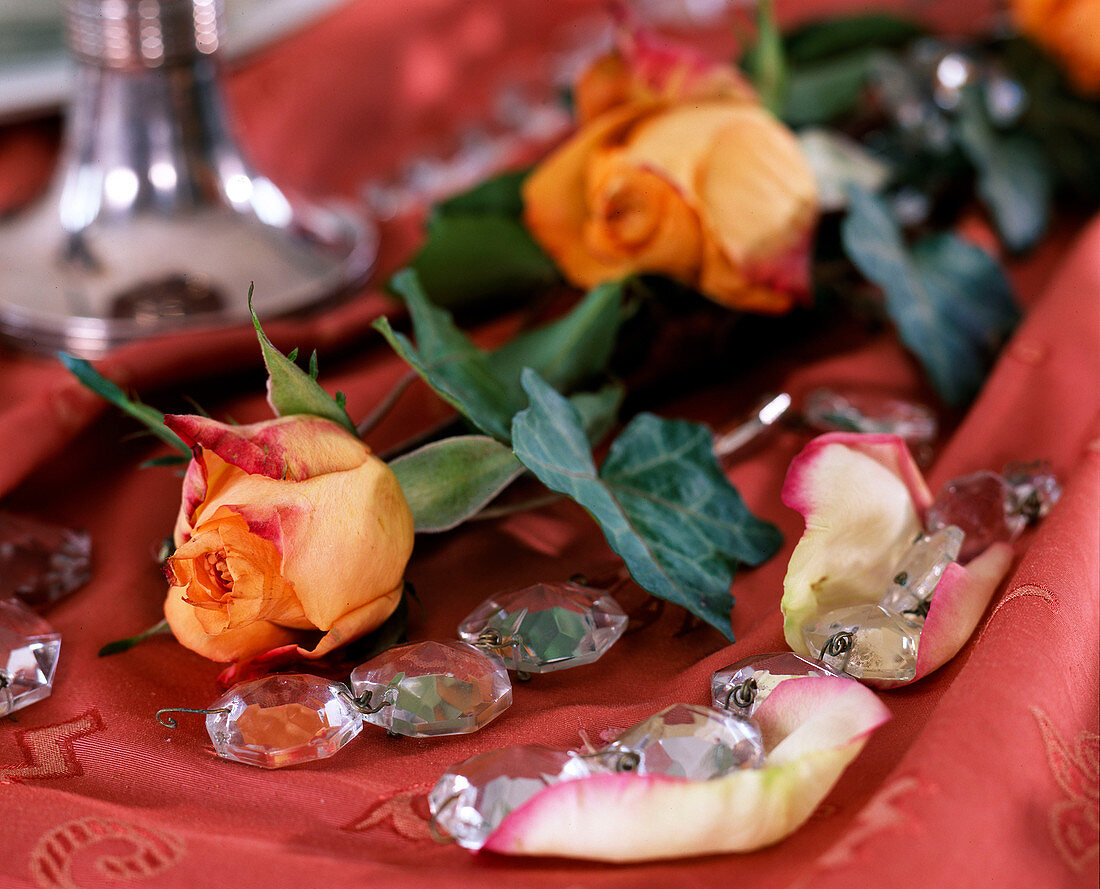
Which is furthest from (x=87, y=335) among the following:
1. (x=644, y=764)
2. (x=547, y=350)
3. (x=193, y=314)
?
(x=644, y=764)

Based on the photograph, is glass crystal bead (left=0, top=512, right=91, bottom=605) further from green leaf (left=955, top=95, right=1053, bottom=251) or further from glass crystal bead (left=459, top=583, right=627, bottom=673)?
green leaf (left=955, top=95, right=1053, bottom=251)

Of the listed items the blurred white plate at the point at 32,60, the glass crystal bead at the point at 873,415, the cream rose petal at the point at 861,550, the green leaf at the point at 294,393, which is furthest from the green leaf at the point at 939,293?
the blurred white plate at the point at 32,60

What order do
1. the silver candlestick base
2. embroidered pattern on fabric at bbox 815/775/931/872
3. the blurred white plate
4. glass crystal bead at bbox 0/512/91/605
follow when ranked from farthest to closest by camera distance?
the blurred white plate → the silver candlestick base → glass crystal bead at bbox 0/512/91/605 → embroidered pattern on fabric at bbox 815/775/931/872

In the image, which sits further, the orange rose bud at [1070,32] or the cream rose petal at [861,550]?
the orange rose bud at [1070,32]

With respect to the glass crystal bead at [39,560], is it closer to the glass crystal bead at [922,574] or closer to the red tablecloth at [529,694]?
the red tablecloth at [529,694]

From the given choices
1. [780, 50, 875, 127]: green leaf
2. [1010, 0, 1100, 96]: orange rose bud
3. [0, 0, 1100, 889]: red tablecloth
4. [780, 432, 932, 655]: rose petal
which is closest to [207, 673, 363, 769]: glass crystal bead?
[0, 0, 1100, 889]: red tablecloth

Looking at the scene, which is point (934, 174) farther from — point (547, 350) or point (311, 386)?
point (311, 386)
